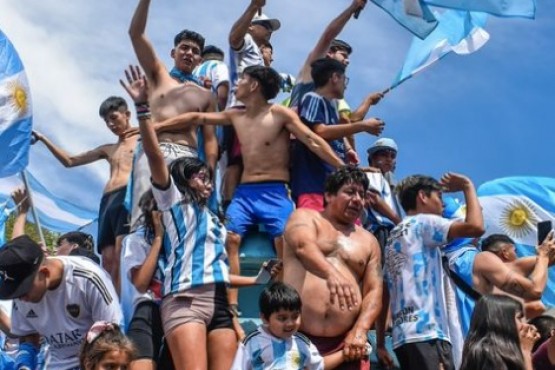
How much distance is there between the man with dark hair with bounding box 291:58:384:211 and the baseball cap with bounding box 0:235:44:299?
2.76m

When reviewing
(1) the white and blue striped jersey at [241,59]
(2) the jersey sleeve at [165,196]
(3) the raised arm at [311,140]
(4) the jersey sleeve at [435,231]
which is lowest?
(2) the jersey sleeve at [165,196]

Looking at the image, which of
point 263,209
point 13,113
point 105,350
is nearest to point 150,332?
point 105,350

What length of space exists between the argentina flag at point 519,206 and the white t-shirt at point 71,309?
6.69 metres

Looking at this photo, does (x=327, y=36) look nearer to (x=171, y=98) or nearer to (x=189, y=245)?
(x=171, y=98)

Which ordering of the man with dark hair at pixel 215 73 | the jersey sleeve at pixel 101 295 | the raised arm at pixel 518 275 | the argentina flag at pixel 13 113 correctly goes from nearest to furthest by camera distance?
the jersey sleeve at pixel 101 295
the raised arm at pixel 518 275
the man with dark hair at pixel 215 73
the argentina flag at pixel 13 113

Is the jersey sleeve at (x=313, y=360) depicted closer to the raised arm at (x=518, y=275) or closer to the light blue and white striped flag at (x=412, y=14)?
the raised arm at (x=518, y=275)

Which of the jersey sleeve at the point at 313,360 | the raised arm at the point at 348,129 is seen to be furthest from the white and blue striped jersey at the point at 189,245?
the raised arm at the point at 348,129

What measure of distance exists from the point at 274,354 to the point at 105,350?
1.07 metres

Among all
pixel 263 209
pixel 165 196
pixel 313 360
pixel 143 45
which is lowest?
pixel 313 360

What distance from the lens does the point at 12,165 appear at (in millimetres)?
9078

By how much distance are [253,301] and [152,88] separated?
207cm

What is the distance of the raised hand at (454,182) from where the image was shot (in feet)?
19.8

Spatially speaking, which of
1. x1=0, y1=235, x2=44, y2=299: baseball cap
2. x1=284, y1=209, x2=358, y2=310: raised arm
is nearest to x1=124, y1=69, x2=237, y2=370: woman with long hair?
x1=284, y1=209, x2=358, y2=310: raised arm

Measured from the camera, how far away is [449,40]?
959cm
